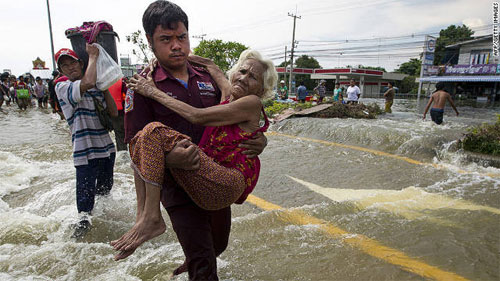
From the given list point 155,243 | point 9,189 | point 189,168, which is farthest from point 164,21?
point 9,189

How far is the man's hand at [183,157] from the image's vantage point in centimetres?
154

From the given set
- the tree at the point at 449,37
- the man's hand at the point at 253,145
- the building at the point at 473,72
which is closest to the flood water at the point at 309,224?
the man's hand at the point at 253,145

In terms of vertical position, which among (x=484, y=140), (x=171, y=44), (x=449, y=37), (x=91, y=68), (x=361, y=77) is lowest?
(x=484, y=140)

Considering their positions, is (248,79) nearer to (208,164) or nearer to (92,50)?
(208,164)

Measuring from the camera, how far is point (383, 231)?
3.33 metres

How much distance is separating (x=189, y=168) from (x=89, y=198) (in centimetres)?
224

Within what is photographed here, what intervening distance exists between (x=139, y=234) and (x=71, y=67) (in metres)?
2.24

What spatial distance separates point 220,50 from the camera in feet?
115

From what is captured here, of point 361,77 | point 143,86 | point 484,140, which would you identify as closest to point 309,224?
point 143,86

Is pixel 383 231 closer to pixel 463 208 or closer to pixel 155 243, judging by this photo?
pixel 463 208

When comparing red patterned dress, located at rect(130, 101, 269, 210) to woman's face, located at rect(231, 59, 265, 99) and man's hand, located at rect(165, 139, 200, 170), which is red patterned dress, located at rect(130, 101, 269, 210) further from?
woman's face, located at rect(231, 59, 265, 99)

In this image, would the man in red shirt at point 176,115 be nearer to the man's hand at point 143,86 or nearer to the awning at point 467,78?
the man's hand at point 143,86

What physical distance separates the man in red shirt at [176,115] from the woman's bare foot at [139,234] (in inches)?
2.8

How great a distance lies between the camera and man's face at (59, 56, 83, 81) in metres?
3.07
